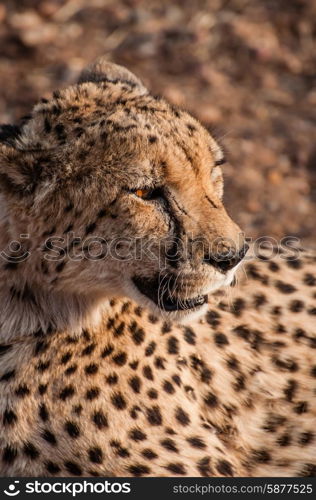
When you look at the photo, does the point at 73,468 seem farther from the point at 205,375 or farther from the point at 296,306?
the point at 296,306

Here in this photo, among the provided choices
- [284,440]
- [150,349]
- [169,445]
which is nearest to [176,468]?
[169,445]

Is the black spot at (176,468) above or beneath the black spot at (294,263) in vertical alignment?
beneath

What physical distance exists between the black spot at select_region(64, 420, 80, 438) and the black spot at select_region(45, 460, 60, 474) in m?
0.10

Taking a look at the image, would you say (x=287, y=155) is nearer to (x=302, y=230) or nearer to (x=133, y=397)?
(x=302, y=230)

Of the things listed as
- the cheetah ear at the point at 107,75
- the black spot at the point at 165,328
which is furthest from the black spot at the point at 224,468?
the cheetah ear at the point at 107,75

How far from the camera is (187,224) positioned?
2.58 metres

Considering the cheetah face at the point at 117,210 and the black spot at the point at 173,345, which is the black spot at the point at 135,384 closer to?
the black spot at the point at 173,345

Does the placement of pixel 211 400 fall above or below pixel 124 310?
below

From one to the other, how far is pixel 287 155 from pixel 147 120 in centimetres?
254

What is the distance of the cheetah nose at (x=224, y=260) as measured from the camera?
8.36ft

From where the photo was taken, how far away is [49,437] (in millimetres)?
2688

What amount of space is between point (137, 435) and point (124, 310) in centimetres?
39

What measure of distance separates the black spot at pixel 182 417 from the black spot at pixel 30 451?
1.51 feet
